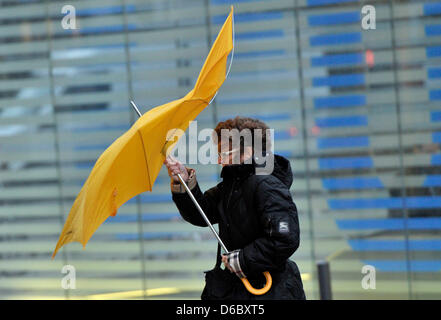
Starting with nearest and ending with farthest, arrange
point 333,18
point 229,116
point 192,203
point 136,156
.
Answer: point 136,156, point 192,203, point 333,18, point 229,116

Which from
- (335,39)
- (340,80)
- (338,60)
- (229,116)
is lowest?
(229,116)

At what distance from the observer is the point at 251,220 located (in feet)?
11.6

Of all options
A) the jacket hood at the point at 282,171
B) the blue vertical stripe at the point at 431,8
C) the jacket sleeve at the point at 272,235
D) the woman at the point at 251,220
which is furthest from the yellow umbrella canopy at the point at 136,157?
the blue vertical stripe at the point at 431,8

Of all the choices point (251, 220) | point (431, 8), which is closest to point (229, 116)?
point (431, 8)

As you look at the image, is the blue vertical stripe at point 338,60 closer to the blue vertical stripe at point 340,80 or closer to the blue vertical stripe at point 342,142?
the blue vertical stripe at point 340,80

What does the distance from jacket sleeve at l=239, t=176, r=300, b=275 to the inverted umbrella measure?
60 cm

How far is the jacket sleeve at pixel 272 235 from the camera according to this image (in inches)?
133

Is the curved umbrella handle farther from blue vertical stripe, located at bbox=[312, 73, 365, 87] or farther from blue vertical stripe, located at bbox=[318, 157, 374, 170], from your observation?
blue vertical stripe, located at bbox=[312, 73, 365, 87]

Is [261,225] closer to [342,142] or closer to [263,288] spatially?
[263,288]

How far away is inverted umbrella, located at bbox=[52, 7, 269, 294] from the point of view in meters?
3.45

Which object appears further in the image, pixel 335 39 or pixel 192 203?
pixel 335 39

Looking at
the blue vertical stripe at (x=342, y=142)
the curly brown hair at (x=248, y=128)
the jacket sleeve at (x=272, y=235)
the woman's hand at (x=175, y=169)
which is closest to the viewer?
the jacket sleeve at (x=272, y=235)

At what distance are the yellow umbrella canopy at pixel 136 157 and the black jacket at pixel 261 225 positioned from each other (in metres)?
0.28

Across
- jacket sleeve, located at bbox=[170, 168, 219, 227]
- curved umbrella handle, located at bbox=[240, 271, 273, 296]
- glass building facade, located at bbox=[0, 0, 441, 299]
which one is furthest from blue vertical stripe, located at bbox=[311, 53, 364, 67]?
curved umbrella handle, located at bbox=[240, 271, 273, 296]
